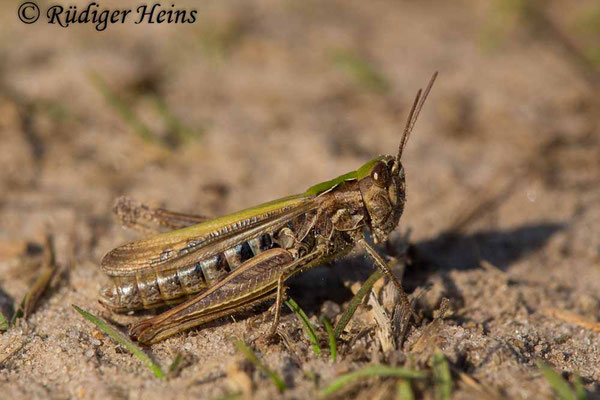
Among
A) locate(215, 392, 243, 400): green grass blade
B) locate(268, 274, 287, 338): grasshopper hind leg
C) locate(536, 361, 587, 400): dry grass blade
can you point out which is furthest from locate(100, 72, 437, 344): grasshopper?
locate(536, 361, 587, 400): dry grass blade

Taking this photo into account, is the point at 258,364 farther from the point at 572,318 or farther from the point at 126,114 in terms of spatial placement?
the point at 126,114

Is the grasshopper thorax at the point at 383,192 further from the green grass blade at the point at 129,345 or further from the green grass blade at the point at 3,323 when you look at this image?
the green grass blade at the point at 3,323

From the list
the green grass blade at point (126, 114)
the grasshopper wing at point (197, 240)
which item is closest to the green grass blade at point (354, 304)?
the grasshopper wing at point (197, 240)

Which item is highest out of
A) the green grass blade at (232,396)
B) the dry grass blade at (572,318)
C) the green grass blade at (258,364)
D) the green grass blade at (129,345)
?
Result: the green grass blade at (129,345)

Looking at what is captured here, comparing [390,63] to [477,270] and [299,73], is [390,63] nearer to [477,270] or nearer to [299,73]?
[299,73]

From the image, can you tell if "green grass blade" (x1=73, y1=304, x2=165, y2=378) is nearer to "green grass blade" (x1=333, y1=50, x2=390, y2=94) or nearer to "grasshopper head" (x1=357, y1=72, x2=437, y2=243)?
"grasshopper head" (x1=357, y1=72, x2=437, y2=243)

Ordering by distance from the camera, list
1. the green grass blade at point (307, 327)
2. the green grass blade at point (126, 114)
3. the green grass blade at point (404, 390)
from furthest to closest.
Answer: the green grass blade at point (126, 114) < the green grass blade at point (307, 327) < the green grass blade at point (404, 390)
